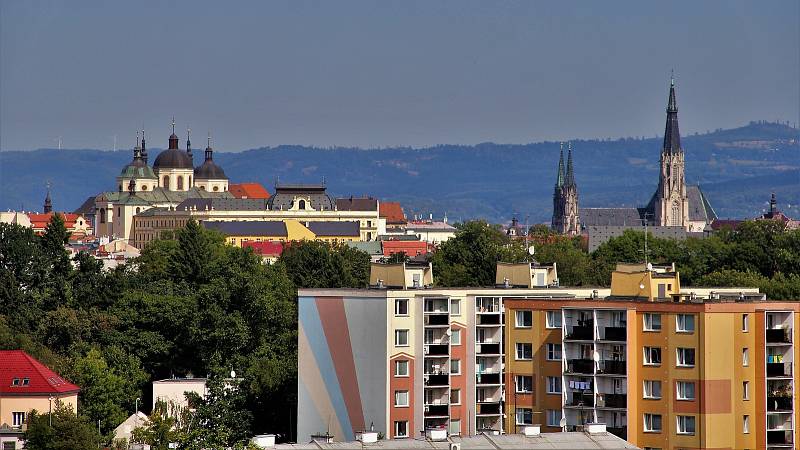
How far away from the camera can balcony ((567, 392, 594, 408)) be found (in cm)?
6112

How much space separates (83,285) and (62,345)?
18.0 meters

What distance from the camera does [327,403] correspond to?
2714 inches

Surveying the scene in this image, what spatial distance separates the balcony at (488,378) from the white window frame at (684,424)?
11076mm

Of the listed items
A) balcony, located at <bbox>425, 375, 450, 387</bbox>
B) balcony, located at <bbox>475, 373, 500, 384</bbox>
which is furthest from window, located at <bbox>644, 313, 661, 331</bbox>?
balcony, located at <bbox>425, 375, 450, 387</bbox>

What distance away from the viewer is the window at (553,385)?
6241 centimetres

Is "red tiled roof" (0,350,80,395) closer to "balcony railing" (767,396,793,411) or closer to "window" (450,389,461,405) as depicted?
"window" (450,389,461,405)

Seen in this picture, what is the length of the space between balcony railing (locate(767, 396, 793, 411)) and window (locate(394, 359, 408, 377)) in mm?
12467

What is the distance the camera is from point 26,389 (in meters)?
75.9

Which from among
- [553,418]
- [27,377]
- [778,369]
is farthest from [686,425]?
[27,377]

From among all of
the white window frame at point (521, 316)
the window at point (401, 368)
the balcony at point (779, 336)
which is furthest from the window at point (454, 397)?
the balcony at point (779, 336)

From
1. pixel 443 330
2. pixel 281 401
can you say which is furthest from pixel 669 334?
pixel 281 401

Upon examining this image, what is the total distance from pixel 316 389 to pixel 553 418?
9.85 metres

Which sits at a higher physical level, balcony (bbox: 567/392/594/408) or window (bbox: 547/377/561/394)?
window (bbox: 547/377/561/394)

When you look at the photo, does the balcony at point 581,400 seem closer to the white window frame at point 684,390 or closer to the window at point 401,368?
the white window frame at point 684,390
